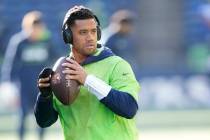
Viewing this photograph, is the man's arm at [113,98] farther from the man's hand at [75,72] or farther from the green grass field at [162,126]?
the green grass field at [162,126]

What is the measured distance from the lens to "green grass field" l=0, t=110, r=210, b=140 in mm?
12992

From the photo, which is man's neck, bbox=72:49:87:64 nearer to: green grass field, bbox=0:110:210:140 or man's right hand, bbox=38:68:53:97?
man's right hand, bbox=38:68:53:97

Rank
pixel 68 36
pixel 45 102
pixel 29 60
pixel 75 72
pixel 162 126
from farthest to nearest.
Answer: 1. pixel 162 126
2. pixel 29 60
3. pixel 45 102
4. pixel 68 36
5. pixel 75 72

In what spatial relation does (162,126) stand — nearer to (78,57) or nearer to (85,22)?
(78,57)

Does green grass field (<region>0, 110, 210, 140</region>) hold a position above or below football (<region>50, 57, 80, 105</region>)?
below

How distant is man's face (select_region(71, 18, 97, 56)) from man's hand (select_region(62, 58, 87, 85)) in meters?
0.11

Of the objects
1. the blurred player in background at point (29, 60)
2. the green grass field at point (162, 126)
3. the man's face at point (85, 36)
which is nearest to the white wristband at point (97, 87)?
the man's face at point (85, 36)

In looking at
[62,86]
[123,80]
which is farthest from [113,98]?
[62,86]

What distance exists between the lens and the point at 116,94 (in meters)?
4.77

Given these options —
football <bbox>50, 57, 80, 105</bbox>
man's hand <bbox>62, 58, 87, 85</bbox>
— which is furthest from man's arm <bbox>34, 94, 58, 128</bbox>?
man's hand <bbox>62, 58, 87, 85</bbox>

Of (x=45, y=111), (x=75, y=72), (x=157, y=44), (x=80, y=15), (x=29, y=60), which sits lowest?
(x=157, y=44)

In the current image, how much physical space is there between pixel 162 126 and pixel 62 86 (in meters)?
10.4

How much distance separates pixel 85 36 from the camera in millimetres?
4793

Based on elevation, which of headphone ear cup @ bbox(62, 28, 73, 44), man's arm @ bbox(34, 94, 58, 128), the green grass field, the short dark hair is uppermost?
the short dark hair
